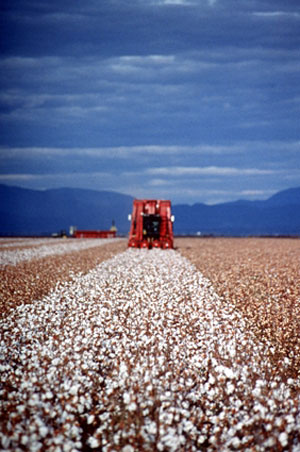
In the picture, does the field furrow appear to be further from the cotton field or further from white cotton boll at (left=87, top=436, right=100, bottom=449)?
white cotton boll at (left=87, top=436, right=100, bottom=449)

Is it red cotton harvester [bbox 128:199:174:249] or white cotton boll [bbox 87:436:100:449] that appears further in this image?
red cotton harvester [bbox 128:199:174:249]

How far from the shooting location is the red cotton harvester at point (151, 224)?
31.3 metres

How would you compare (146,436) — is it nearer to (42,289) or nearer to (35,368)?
(35,368)

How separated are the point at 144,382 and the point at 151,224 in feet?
85.8

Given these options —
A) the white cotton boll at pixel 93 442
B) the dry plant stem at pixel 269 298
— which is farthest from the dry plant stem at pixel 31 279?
the white cotton boll at pixel 93 442

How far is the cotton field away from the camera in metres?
4.93

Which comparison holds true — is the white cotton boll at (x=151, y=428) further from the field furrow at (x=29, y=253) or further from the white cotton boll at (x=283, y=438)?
the field furrow at (x=29, y=253)

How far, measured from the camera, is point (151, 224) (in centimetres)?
3186

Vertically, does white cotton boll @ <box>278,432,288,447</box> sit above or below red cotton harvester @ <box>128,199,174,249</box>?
below

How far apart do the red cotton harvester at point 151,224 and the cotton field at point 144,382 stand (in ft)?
69.6

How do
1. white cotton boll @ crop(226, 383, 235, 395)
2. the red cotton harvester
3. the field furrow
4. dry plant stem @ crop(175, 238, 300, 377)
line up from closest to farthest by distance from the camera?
white cotton boll @ crop(226, 383, 235, 395) → dry plant stem @ crop(175, 238, 300, 377) → the field furrow → the red cotton harvester

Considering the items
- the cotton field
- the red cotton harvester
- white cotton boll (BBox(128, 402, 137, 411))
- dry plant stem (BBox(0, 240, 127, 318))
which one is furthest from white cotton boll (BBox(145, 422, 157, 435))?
the red cotton harvester

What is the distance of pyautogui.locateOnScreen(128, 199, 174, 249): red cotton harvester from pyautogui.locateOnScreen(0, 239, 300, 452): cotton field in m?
21.2

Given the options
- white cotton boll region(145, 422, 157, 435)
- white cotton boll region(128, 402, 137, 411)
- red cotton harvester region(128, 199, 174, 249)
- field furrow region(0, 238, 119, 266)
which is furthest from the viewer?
red cotton harvester region(128, 199, 174, 249)
